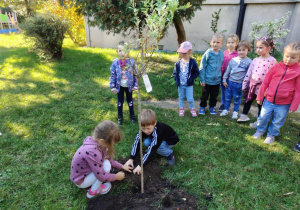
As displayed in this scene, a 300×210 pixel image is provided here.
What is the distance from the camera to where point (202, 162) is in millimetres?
3100

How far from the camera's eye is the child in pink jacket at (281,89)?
10.3ft

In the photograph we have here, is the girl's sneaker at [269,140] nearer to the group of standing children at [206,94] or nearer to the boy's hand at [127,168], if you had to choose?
the group of standing children at [206,94]

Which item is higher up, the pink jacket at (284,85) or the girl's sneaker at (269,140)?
the pink jacket at (284,85)

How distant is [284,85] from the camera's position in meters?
3.26

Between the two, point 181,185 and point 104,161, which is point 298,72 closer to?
point 181,185

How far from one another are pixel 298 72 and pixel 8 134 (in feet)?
16.0

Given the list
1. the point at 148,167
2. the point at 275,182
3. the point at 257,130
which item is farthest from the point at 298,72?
the point at 148,167

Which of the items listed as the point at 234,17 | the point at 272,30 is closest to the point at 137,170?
the point at 272,30

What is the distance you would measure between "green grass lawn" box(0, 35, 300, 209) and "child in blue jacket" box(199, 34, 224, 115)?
46 cm

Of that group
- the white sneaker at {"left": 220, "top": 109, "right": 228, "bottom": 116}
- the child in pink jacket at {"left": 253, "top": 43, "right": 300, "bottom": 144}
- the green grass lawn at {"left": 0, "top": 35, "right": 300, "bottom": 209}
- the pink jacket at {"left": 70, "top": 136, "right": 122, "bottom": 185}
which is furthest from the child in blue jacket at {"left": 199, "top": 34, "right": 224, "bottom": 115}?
the pink jacket at {"left": 70, "top": 136, "right": 122, "bottom": 185}

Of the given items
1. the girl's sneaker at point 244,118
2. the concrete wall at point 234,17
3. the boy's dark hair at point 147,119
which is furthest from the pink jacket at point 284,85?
the concrete wall at point 234,17

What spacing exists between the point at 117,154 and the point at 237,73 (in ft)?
9.25

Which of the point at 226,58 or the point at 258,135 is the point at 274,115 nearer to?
the point at 258,135

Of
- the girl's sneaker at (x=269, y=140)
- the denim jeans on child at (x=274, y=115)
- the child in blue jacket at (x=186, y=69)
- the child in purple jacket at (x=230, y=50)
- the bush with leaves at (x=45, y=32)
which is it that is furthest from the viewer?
the bush with leaves at (x=45, y=32)
